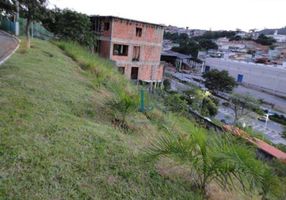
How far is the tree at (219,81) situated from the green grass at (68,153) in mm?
30493

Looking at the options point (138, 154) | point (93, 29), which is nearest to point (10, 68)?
point (138, 154)

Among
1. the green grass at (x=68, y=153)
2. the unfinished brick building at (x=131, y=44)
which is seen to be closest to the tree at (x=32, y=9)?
the green grass at (x=68, y=153)

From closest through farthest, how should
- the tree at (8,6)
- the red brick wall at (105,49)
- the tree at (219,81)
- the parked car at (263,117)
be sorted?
the tree at (8,6) → the parked car at (263,117) → the red brick wall at (105,49) → the tree at (219,81)

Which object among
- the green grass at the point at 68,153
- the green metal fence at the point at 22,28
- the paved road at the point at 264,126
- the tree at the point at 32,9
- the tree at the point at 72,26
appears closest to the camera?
the green grass at the point at 68,153

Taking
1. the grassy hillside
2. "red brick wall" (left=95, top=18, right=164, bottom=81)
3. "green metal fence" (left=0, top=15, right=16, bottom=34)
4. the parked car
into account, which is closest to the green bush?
the grassy hillside

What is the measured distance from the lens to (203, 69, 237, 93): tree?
3497cm

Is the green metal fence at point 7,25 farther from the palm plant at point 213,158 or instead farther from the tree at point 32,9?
the palm plant at point 213,158

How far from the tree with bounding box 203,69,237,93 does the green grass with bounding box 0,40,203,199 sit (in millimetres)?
30493

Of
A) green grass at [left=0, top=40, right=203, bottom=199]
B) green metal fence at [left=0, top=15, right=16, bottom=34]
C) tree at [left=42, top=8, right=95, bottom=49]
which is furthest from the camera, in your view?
tree at [left=42, top=8, right=95, bottom=49]

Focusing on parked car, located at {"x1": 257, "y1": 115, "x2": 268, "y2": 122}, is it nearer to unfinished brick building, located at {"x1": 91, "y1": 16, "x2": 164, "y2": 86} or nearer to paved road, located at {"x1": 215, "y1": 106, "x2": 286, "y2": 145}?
paved road, located at {"x1": 215, "y1": 106, "x2": 286, "y2": 145}

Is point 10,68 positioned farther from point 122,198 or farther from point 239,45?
point 239,45

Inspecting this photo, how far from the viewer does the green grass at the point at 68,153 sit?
298 centimetres

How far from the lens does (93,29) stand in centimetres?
2675

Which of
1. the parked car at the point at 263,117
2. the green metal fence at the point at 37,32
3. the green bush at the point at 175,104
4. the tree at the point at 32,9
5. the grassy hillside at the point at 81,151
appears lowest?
the parked car at the point at 263,117
